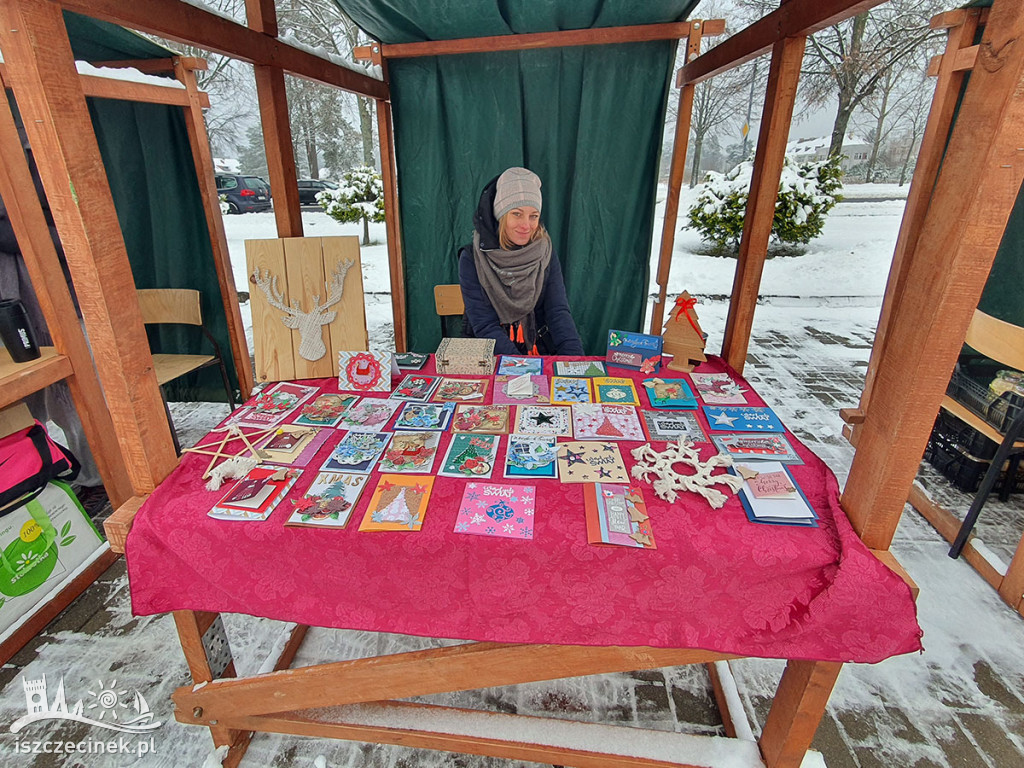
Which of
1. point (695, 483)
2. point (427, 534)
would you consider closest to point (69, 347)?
point (427, 534)

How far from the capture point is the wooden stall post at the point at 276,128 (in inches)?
73.5

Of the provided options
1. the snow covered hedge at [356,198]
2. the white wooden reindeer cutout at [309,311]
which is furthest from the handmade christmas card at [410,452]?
the snow covered hedge at [356,198]

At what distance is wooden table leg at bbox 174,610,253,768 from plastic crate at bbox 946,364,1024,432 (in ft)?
10.4

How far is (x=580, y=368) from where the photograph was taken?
1951 millimetres

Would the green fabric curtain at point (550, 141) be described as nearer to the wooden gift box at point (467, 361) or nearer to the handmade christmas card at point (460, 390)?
the wooden gift box at point (467, 361)

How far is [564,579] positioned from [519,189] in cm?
187

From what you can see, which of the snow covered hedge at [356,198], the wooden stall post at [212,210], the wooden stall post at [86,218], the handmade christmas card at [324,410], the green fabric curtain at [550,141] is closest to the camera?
the wooden stall post at [86,218]

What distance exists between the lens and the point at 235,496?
1249 mm

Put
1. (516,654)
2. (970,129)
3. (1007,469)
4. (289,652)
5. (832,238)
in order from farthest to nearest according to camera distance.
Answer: (832,238) → (1007,469) → (289,652) → (516,654) → (970,129)

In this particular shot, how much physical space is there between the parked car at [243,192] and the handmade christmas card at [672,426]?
998 cm

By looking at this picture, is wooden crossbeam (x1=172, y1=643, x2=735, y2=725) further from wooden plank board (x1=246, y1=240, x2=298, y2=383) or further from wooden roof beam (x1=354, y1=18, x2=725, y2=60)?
wooden roof beam (x1=354, y1=18, x2=725, y2=60)

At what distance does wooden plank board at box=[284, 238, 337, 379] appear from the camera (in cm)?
182

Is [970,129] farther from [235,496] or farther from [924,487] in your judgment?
[924,487]

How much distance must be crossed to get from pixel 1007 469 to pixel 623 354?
248cm
